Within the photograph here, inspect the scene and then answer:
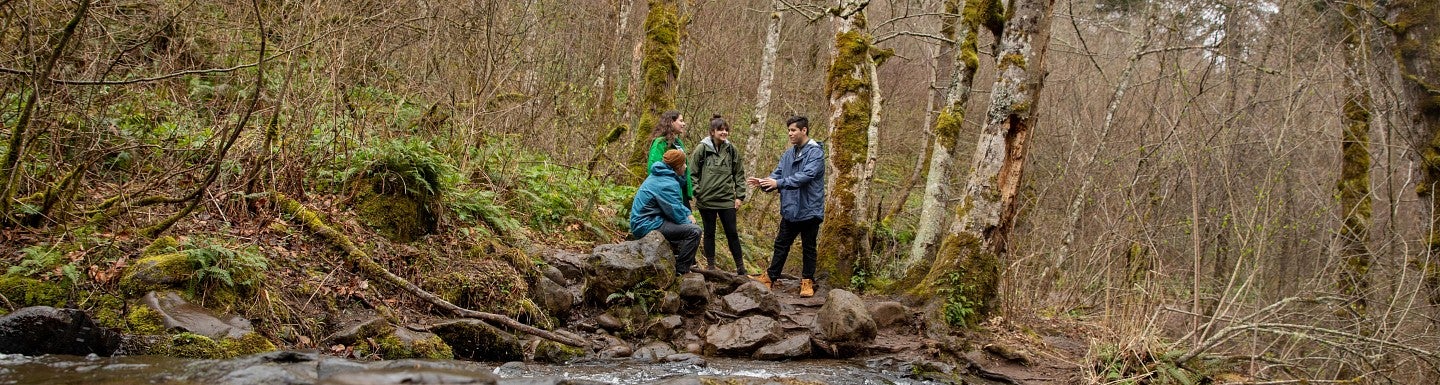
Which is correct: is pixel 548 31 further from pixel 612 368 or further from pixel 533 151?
pixel 612 368

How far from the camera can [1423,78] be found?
27.9 feet

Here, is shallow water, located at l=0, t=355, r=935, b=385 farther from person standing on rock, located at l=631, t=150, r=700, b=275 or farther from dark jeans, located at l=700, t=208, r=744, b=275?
dark jeans, located at l=700, t=208, r=744, b=275

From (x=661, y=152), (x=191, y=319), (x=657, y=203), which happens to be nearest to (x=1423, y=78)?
(x=661, y=152)

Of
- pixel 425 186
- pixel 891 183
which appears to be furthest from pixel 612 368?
pixel 891 183

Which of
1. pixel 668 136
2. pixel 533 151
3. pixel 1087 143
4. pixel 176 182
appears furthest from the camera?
pixel 1087 143

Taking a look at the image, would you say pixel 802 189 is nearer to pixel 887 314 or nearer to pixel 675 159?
pixel 675 159

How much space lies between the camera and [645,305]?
23.2 feet

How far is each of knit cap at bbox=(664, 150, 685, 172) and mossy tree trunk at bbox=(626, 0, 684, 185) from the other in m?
3.45

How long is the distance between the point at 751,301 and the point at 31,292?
17.2 feet

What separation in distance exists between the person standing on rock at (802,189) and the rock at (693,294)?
1151 mm

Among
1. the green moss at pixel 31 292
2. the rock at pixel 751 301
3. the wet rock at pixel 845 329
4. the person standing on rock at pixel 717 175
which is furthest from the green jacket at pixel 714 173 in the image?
the green moss at pixel 31 292

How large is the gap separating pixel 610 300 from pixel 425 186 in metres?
1.97

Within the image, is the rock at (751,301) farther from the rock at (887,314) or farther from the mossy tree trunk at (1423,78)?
the mossy tree trunk at (1423,78)

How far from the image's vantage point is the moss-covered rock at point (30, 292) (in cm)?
420
